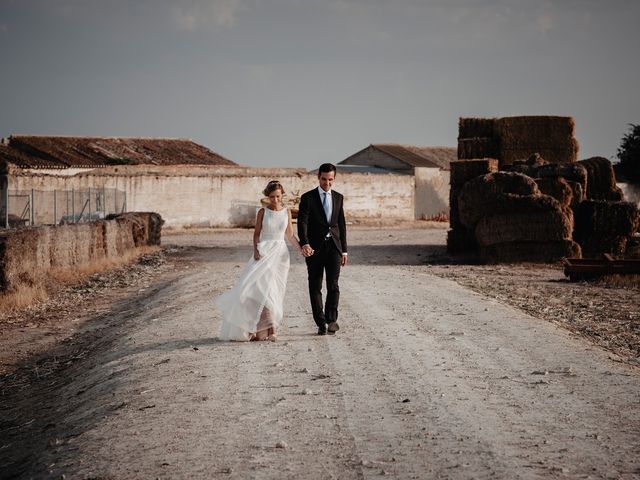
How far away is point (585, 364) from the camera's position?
9438 millimetres

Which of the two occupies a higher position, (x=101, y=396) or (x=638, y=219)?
(x=638, y=219)

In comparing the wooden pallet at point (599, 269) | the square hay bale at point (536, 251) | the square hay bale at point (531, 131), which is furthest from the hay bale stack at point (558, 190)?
the square hay bale at point (531, 131)

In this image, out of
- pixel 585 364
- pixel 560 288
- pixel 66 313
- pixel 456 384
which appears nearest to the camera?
pixel 456 384

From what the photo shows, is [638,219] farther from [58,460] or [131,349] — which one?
[58,460]

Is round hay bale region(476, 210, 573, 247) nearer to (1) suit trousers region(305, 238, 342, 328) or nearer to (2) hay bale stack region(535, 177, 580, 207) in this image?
(2) hay bale stack region(535, 177, 580, 207)

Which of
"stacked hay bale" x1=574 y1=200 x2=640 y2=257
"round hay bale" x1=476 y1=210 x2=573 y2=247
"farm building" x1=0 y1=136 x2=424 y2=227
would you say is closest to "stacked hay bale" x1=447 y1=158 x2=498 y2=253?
"round hay bale" x1=476 y1=210 x2=573 y2=247

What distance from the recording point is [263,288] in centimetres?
1033

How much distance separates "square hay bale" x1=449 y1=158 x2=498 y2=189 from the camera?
85.7 ft

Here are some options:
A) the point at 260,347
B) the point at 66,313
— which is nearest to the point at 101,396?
the point at 260,347

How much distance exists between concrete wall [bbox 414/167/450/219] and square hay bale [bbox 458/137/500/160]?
75.1 ft

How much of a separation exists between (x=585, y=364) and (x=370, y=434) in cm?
367

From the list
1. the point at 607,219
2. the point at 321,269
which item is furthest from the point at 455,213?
the point at 321,269

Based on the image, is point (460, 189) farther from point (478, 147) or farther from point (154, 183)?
point (154, 183)

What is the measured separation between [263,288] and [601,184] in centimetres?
1813
